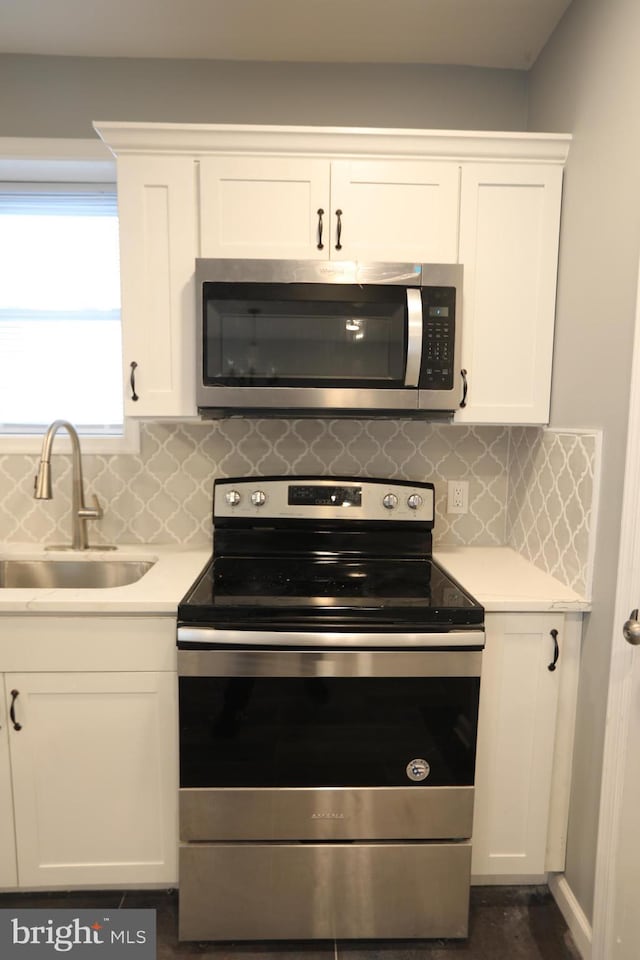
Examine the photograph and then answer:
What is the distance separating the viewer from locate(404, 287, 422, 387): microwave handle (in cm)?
164

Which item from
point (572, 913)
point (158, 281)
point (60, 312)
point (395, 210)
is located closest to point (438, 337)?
point (395, 210)

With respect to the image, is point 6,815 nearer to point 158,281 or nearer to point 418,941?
point 418,941

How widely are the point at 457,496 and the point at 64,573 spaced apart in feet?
4.74

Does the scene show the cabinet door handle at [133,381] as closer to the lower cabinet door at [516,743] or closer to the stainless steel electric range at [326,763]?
the stainless steel electric range at [326,763]

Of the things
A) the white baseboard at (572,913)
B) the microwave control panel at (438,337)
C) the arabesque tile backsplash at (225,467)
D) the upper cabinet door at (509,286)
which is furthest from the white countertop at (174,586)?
the white baseboard at (572,913)

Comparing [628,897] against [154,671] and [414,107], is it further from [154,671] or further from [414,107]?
[414,107]

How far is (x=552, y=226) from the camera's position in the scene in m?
1.74

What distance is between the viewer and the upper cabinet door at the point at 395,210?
1.71m

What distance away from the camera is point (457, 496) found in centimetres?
216

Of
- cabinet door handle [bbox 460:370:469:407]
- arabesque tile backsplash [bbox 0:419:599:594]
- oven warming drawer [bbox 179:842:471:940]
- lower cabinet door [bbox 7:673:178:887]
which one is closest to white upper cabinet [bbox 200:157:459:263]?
cabinet door handle [bbox 460:370:469:407]

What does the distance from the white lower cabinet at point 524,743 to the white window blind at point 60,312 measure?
1.61 metres

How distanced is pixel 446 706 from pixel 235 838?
0.65m

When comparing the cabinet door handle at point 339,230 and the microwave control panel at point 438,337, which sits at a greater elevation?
the cabinet door handle at point 339,230

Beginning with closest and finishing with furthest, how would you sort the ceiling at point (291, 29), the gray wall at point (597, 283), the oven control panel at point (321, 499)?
the gray wall at point (597, 283)
the ceiling at point (291, 29)
the oven control panel at point (321, 499)
